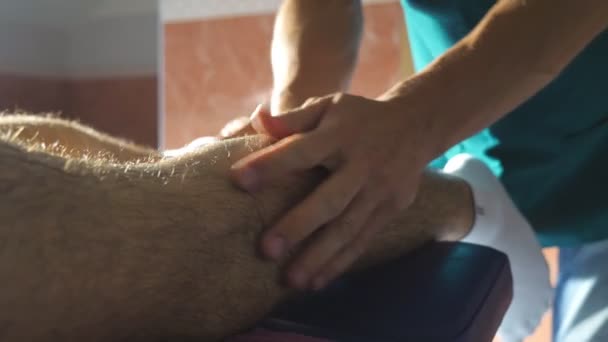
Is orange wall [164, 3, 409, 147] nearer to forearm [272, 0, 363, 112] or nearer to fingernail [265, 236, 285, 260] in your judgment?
forearm [272, 0, 363, 112]

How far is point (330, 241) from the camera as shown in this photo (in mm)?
519

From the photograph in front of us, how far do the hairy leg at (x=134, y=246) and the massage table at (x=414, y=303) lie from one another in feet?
0.12

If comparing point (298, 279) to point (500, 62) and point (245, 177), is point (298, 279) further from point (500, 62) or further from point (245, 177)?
point (500, 62)

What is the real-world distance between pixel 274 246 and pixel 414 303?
146mm

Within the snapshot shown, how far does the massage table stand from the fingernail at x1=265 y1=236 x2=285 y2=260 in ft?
0.19

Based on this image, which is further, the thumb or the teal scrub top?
the teal scrub top

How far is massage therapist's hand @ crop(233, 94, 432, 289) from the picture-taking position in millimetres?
485

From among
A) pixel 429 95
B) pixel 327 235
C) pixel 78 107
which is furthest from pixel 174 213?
pixel 78 107

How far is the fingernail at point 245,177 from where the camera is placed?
18.4 inches

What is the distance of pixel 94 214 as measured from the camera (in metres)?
0.36

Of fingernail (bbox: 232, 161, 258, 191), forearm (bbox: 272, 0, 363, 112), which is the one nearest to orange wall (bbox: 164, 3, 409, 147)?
forearm (bbox: 272, 0, 363, 112)

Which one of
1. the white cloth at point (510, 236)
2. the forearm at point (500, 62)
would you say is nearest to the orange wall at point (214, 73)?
the white cloth at point (510, 236)

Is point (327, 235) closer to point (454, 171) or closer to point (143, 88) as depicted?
point (454, 171)

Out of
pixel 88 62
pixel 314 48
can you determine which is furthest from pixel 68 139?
pixel 88 62
